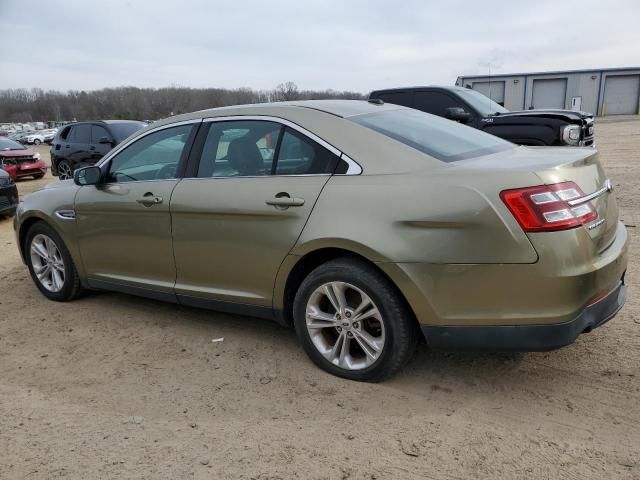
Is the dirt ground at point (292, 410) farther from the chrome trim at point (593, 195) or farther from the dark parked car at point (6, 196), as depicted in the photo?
the dark parked car at point (6, 196)

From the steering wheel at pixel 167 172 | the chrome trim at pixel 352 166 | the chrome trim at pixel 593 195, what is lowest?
the chrome trim at pixel 593 195

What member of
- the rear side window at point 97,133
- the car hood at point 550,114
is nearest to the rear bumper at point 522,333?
the car hood at point 550,114

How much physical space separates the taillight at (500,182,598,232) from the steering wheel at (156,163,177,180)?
2.37 metres

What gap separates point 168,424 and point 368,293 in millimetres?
1281

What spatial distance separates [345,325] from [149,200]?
5.77 ft

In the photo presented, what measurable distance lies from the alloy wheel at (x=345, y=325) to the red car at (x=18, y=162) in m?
15.1

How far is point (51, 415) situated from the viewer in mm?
3082

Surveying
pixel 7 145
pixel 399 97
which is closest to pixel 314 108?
pixel 399 97

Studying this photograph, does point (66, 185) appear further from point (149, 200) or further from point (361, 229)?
point (361, 229)

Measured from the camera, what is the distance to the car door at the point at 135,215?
3973mm

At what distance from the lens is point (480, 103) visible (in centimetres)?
945

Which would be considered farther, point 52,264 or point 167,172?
point 52,264

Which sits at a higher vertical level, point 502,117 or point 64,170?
point 502,117

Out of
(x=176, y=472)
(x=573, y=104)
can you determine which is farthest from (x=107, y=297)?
(x=573, y=104)
